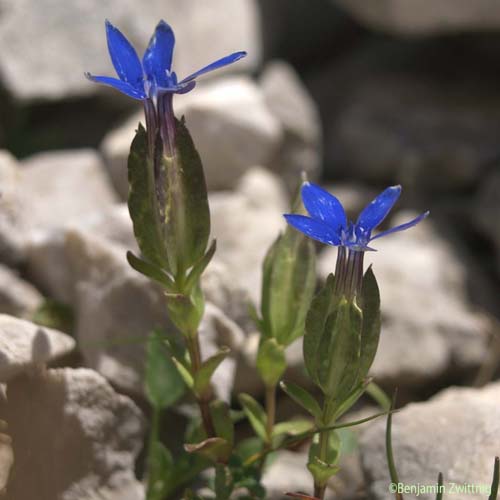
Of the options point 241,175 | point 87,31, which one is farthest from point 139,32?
point 241,175

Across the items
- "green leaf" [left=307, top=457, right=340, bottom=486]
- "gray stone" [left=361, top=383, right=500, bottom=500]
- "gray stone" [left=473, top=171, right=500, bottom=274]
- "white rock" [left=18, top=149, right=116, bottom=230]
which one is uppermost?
"green leaf" [left=307, top=457, right=340, bottom=486]

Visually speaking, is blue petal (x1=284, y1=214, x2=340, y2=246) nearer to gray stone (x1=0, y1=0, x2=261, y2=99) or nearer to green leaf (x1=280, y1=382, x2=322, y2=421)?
green leaf (x1=280, y1=382, x2=322, y2=421)

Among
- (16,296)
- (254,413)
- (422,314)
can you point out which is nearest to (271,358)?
(254,413)

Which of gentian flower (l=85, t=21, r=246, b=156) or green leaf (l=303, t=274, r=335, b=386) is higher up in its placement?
gentian flower (l=85, t=21, r=246, b=156)

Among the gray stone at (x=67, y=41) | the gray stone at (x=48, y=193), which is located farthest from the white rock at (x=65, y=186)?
the gray stone at (x=67, y=41)

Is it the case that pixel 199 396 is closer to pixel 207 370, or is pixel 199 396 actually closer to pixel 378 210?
pixel 207 370

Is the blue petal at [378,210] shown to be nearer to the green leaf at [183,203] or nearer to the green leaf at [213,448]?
the green leaf at [183,203]

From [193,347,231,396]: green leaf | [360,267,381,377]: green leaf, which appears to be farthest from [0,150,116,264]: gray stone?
[360,267,381,377]: green leaf
